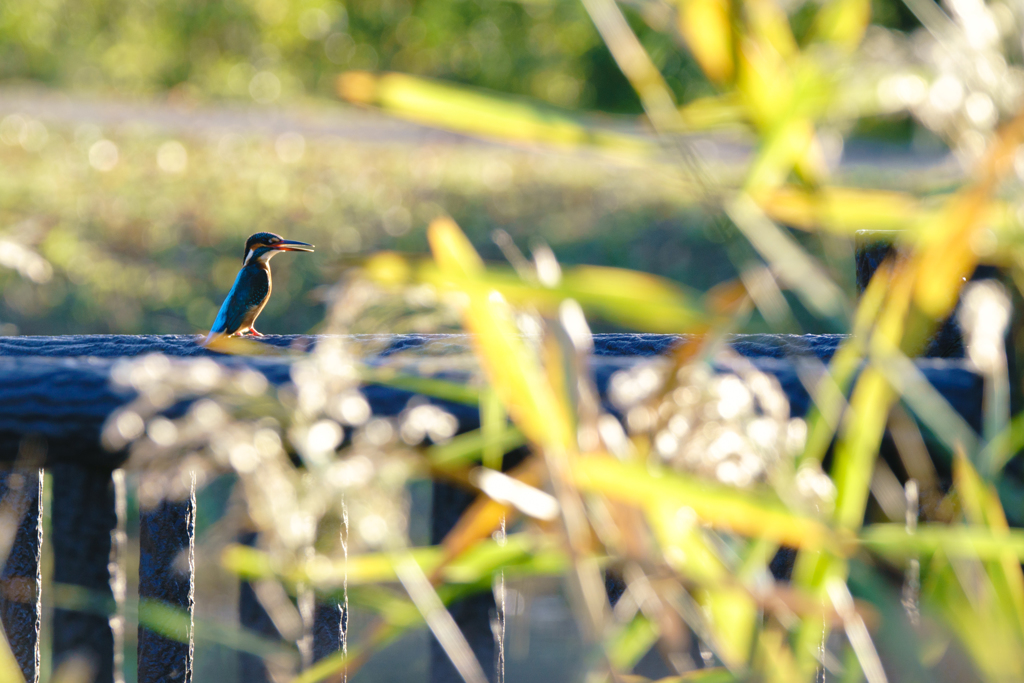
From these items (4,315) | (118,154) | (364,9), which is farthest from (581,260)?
(364,9)

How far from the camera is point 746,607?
762mm

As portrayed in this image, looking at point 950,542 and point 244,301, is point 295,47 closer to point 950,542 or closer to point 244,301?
point 244,301

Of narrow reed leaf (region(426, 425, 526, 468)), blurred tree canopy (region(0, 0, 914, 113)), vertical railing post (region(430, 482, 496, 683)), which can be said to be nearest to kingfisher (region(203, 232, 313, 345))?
vertical railing post (region(430, 482, 496, 683))

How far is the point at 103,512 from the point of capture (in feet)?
4.19

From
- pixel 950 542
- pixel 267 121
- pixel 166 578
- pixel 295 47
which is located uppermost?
pixel 295 47

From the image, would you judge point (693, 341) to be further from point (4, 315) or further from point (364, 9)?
point (364, 9)

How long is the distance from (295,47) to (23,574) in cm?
1277

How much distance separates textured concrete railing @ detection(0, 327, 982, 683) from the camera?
1.08 meters

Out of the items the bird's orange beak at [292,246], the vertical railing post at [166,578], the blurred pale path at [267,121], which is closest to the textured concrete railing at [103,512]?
the vertical railing post at [166,578]

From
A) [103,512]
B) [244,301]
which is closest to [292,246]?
[244,301]

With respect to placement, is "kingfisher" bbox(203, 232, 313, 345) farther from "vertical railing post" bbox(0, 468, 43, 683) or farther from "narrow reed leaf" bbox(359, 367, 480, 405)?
"narrow reed leaf" bbox(359, 367, 480, 405)

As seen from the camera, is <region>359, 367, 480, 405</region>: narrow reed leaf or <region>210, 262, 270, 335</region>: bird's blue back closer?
<region>359, 367, 480, 405</region>: narrow reed leaf

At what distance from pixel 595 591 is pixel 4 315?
576cm

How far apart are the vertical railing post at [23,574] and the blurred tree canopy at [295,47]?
35.2 ft
